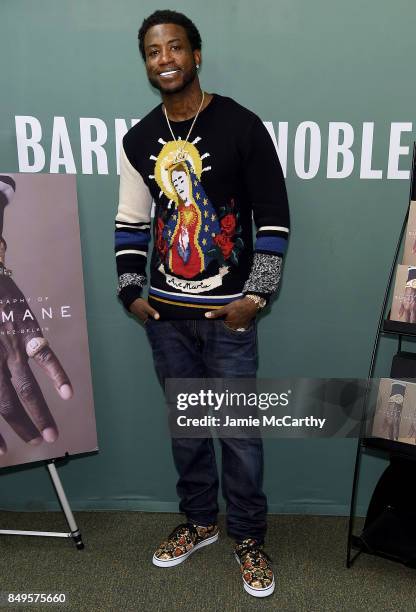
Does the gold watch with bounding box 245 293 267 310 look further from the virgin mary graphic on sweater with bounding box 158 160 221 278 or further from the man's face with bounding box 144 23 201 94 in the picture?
the man's face with bounding box 144 23 201 94

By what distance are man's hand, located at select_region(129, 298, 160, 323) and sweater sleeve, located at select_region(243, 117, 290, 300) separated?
30 centimetres

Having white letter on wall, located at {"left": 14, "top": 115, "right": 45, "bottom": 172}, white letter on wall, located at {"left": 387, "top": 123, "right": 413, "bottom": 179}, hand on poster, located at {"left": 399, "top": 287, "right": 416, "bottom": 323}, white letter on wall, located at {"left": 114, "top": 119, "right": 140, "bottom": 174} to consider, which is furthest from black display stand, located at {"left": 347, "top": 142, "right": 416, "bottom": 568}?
white letter on wall, located at {"left": 14, "top": 115, "right": 45, "bottom": 172}

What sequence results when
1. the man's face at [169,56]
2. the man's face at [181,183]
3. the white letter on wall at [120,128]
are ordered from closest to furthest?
1. the man's face at [169,56]
2. the man's face at [181,183]
3. the white letter on wall at [120,128]

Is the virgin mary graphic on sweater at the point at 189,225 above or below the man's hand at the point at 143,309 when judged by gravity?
above

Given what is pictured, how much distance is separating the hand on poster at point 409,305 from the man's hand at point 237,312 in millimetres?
453

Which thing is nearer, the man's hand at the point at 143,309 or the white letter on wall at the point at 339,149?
the man's hand at the point at 143,309

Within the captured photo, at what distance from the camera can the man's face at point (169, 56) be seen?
61.4 inches

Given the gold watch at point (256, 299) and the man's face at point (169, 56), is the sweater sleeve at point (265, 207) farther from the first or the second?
the man's face at point (169, 56)

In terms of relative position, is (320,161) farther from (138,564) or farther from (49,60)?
(138,564)

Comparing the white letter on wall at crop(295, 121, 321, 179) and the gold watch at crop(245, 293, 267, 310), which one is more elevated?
the white letter on wall at crop(295, 121, 321, 179)

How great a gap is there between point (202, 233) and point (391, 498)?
1141mm

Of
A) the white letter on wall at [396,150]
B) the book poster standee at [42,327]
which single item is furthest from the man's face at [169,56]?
the white letter on wall at [396,150]

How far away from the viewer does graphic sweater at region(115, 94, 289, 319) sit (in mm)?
1620

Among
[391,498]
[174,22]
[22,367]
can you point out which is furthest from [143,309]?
[391,498]
